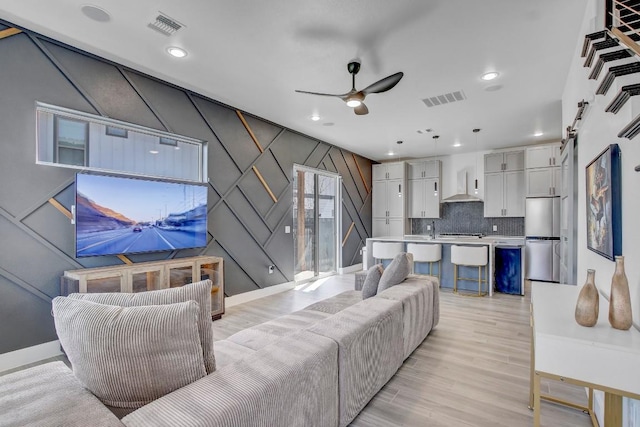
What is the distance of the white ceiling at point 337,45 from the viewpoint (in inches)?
95.5

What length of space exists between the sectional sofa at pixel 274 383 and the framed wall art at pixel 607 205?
136 cm

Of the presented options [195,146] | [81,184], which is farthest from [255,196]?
[81,184]

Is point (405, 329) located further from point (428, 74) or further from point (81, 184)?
point (81, 184)

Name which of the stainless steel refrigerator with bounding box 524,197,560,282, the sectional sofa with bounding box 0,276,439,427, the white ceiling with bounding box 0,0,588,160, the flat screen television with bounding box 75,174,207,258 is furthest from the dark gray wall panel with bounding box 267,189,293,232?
the stainless steel refrigerator with bounding box 524,197,560,282

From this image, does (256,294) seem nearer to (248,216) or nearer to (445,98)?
(248,216)

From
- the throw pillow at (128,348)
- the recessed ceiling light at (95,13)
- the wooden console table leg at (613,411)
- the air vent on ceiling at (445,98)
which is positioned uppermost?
the air vent on ceiling at (445,98)

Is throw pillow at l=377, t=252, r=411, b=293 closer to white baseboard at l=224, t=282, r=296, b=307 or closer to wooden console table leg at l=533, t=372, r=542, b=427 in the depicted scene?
wooden console table leg at l=533, t=372, r=542, b=427

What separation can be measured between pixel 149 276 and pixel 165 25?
2.48 meters

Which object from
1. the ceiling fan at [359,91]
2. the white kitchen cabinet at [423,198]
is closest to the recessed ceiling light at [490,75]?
the ceiling fan at [359,91]

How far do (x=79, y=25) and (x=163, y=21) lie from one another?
30.4 inches

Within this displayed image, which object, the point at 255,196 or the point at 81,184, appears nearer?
the point at 81,184

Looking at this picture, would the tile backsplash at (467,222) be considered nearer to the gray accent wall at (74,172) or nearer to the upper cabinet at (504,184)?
the upper cabinet at (504,184)

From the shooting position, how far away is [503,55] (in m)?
3.10

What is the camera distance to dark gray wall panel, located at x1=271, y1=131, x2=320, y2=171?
549 centimetres
